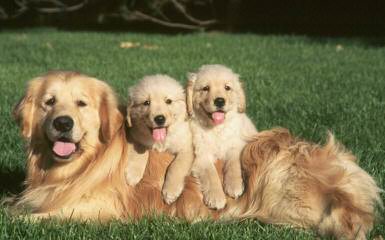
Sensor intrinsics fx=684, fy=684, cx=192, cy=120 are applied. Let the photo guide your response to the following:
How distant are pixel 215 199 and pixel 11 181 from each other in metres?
1.77

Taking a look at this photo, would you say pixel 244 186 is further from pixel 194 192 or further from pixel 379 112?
pixel 379 112

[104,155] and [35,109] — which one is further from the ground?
[35,109]

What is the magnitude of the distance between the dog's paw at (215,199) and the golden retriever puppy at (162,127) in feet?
0.53

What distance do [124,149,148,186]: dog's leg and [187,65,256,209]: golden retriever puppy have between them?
29 cm

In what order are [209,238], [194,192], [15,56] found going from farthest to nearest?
[15,56] < [194,192] < [209,238]

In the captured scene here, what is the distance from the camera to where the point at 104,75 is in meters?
10.1

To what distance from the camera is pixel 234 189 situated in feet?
12.5

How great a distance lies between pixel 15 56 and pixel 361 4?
16475 mm

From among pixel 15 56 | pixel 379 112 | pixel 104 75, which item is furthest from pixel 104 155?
pixel 15 56

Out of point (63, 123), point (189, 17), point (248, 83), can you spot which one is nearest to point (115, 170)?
point (63, 123)

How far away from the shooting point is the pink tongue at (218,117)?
159 inches

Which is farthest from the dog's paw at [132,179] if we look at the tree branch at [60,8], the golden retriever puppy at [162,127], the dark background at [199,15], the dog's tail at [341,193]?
the tree branch at [60,8]

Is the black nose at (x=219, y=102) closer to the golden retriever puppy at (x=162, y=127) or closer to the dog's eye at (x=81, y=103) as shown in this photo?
the golden retriever puppy at (x=162, y=127)

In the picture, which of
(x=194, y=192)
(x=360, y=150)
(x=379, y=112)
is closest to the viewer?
(x=194, y=192)
